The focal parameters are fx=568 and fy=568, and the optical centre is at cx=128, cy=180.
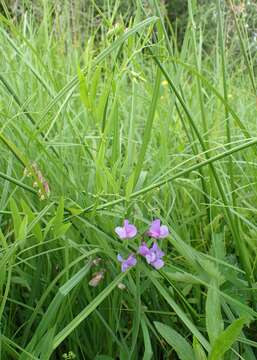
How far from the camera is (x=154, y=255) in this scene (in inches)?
31.1

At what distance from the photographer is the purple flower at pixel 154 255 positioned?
2.58ft

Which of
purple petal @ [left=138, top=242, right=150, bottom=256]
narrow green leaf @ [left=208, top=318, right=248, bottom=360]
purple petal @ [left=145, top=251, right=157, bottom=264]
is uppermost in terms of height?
purple petal @ [left=138, top=242, right=150, bottom=256]

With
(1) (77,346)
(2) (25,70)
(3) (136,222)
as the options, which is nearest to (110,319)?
(1) (77,346)

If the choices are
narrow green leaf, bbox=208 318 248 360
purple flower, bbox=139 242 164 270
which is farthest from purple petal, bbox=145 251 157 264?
narrow green leaf, bbox=208 318 248 360

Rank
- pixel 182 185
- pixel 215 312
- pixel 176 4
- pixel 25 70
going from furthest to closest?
pixel 176 4 → pixel 25 70 → pixel 182 185 → pixel 215 312

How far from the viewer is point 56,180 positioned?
929 millimetres

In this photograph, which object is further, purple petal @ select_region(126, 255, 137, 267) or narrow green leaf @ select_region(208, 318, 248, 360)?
purple petal @ select_region(126, 255, 137, 267)

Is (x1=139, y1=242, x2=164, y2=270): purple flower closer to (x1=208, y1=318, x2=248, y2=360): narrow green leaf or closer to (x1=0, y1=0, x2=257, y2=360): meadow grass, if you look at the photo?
(x1=0, y1=0, x2=257, y2=360): meadow grass

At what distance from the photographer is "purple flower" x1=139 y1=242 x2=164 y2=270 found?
79 centimetres

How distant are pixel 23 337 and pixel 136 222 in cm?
26

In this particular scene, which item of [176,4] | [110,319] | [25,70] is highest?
[25,70]

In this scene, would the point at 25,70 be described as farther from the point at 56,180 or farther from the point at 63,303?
the point at 63,303

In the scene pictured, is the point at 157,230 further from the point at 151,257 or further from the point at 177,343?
the point at 177,343

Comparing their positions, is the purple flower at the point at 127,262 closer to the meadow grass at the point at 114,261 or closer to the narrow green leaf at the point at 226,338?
the meadow grass at the point at 114,261
